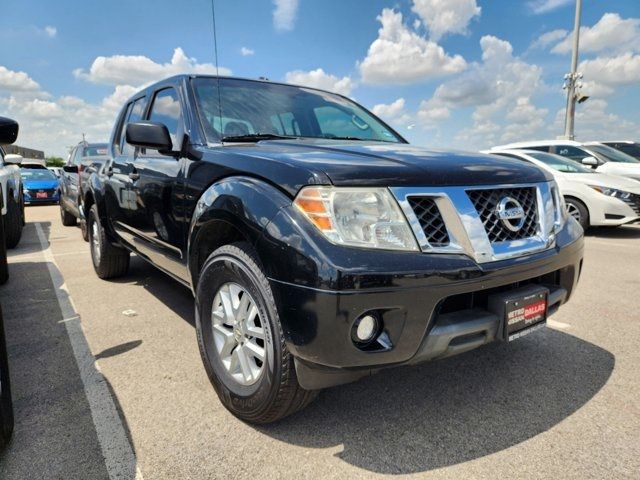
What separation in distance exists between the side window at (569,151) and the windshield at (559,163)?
1.03 meters

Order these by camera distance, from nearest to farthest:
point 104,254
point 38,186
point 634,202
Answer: point 104,254, point 634,202, point 38,186

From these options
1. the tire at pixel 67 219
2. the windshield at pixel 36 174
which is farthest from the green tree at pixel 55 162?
the tire at pixel 67 219

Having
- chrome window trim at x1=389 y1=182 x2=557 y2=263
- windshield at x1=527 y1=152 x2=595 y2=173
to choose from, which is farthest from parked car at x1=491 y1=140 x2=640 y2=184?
chrome window trim at x1=389 y1=182 x2=557 y2=263

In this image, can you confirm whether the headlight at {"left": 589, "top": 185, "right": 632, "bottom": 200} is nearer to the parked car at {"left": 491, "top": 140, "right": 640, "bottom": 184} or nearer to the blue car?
the parked car at {"left": 491, "top": 140, "right": 640, "bottom": 184}

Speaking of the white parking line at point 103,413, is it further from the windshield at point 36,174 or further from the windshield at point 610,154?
the windshield at point 36,174

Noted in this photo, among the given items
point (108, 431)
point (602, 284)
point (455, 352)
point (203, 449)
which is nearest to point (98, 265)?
point (108, 431)

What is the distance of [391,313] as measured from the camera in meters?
1.69

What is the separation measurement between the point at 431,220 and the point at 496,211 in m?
0.36

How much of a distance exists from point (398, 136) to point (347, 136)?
0.57 meters

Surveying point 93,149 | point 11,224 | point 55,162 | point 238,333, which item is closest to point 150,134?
point 238,333

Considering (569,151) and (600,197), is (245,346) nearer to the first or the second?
(600,197)

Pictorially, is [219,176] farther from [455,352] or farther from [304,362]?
[455,352]

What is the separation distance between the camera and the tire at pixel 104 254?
4.52m

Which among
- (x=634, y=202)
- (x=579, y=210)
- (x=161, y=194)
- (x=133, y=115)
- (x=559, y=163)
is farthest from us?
(x=559, y=163)
